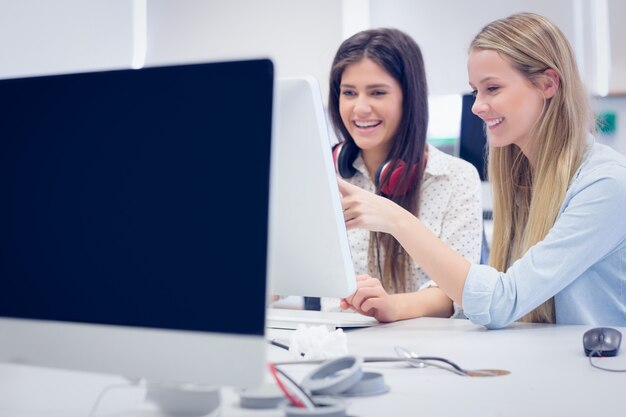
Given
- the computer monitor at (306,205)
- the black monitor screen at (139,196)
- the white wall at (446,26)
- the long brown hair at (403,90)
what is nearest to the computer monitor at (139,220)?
the black monitor screen at (139,196)

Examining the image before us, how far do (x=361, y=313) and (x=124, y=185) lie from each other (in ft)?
2.77

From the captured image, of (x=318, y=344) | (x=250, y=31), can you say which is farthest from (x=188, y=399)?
(x=250, y=31)

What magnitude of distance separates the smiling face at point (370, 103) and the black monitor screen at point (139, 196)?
1.26m

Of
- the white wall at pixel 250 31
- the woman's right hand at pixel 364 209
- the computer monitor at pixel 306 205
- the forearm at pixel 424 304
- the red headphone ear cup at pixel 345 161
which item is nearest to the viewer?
the computer monitor at pixel 306 205

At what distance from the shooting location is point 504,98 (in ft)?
5.18

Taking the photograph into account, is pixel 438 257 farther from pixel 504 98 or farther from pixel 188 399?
pixel 188 399

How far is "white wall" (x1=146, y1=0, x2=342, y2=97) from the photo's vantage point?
3.68 metres

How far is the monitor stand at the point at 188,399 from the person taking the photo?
82cm

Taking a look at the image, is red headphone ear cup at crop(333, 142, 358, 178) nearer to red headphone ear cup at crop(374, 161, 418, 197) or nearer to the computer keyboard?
red headphone ear cup at crop(374, 161, 418, 197)

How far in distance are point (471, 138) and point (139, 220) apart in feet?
7.47

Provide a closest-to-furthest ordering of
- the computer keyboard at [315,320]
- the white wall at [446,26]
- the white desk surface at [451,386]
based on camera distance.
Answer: the white desk surface at [451,386] < the computer keyboard at [315,320] < the white wall at [446,26]

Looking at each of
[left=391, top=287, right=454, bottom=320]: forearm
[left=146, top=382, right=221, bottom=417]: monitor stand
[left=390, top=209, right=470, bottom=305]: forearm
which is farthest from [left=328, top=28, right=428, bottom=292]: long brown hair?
[left=146, top=382, right=221, bottom=417]: monitor stand

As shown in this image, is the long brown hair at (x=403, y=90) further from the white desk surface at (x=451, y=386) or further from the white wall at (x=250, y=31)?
the white wall at (x=250, y=31)

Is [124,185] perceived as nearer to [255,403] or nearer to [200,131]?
[200,131]
